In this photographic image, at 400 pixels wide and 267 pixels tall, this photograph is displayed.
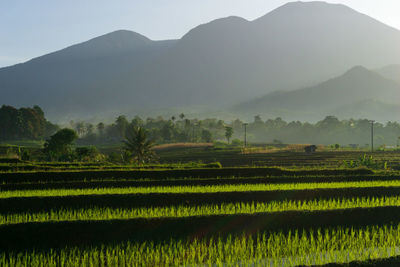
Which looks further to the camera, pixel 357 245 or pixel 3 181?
pixel 3 181

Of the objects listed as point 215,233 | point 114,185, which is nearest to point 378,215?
point 215,233

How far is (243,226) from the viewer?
16.4m

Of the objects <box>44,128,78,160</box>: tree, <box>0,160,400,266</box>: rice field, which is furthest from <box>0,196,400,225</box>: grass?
<box>44,128,78,160</box>: tree

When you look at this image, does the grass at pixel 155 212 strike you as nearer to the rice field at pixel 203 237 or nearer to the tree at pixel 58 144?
the rice field at pixel 203 237

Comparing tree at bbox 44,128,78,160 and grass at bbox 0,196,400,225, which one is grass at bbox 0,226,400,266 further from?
tree at bbox 44,128,78,160

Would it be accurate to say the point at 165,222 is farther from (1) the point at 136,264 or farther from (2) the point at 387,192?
(2) the point at 387,192

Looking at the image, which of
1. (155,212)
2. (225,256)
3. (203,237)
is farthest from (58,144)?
(225,256)

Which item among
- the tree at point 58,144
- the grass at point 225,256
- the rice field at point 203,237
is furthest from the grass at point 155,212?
the tree at point 58,144

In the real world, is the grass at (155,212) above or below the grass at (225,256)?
above

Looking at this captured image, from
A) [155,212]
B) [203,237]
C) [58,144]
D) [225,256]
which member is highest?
[58,144]

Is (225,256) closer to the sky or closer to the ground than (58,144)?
closer to the ground

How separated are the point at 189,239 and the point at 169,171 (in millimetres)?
20105

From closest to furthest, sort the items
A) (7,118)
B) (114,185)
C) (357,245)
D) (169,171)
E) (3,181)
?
(357,245) < (114,185) < (3,181) < (169,171) < (7,118)

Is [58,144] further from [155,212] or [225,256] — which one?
[225,256]
